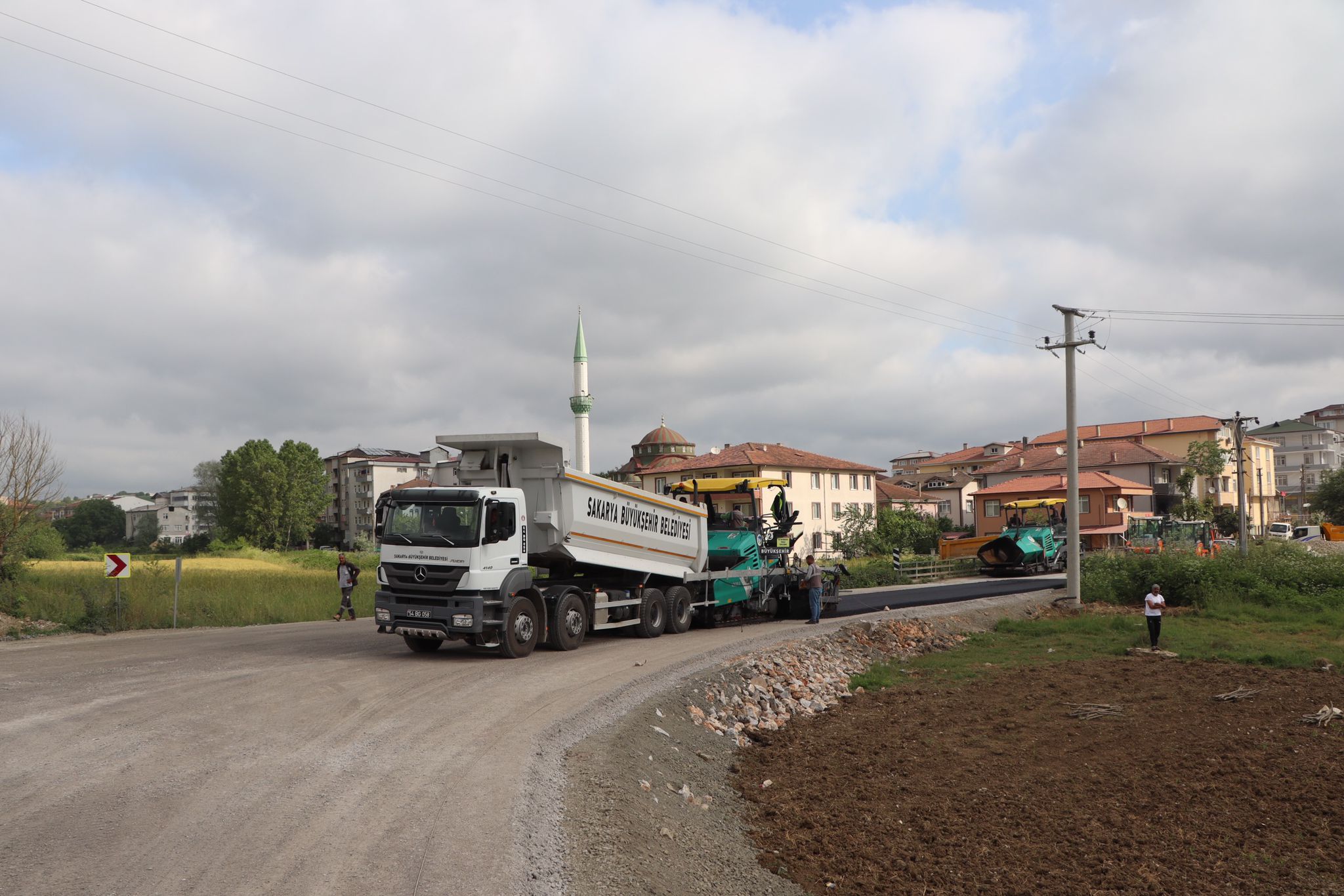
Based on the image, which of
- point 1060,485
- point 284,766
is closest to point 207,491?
point 1060,485

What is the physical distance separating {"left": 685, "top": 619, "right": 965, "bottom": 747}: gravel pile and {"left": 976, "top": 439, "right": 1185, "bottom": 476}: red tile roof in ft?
195

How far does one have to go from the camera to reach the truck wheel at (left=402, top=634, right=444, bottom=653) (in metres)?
15.6

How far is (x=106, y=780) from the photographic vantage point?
299 inches

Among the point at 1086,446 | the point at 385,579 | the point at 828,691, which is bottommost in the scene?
the point at 828,691

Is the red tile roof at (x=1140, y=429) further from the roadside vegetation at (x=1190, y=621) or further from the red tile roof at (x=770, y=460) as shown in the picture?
the roadside vegetation at (x=1190, y=621)

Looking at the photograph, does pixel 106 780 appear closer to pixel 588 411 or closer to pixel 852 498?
pixel 588 411

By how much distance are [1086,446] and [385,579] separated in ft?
261

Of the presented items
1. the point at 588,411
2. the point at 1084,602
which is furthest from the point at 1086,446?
the point at 1084,602

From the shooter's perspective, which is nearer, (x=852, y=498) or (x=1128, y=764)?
(x=1128, y=764)

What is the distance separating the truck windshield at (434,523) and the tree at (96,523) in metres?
138

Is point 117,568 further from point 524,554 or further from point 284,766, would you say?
point 284,766

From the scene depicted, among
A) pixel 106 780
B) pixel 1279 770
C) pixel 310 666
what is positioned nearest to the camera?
pixel 106 780

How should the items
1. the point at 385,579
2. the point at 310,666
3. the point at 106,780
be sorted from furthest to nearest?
the point at 385,579, the point at 310,666, the point at 106,780

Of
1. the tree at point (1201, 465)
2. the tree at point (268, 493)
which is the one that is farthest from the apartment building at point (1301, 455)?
the tree at point (268, 493)
